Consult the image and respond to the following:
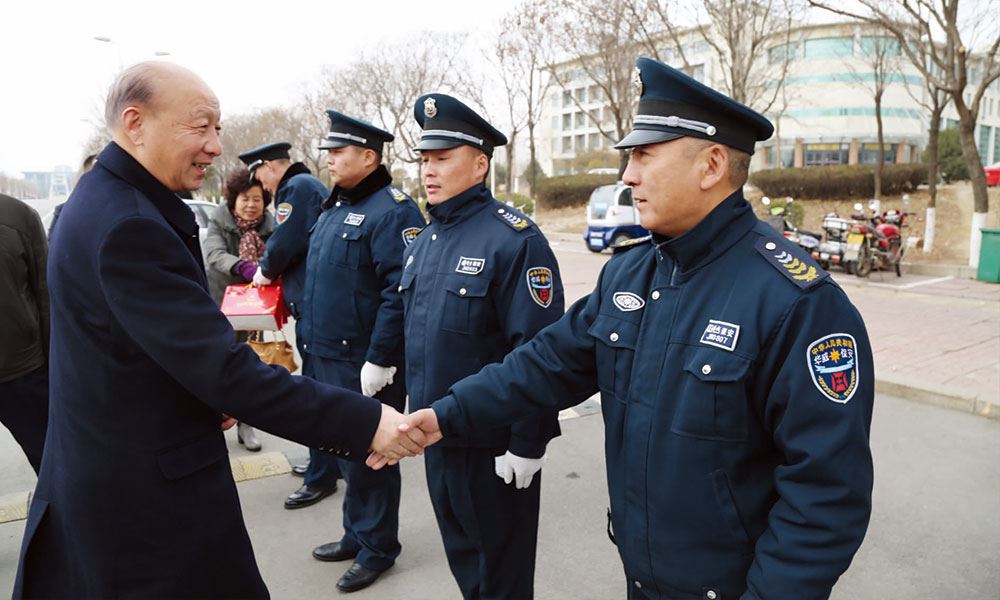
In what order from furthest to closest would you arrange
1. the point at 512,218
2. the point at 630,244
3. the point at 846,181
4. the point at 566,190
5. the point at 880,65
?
1. the point at 566,190
2. the point at 880,65
3. the point at 846,181
4. the point at 512,218
5. the point at 630,244

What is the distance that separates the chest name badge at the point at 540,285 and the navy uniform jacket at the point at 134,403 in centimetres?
106

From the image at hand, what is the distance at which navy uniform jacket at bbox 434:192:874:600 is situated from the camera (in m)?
1.42

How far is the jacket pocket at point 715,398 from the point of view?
1.50 metres

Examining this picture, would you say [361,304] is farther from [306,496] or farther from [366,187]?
[306,496]

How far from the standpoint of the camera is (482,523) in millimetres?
2584

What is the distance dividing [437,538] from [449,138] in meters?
2.04

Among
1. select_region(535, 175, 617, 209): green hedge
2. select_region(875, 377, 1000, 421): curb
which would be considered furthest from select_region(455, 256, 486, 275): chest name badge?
select_region(535, 175, 617, 209): green hedge

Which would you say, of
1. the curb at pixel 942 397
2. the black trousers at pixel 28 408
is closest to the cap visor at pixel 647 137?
the black trousers at pixel 28 408

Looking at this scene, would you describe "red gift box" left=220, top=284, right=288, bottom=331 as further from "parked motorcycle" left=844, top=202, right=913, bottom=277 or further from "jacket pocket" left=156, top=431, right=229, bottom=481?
"parked motorcycle" left=844, top=202, right=913, bottom=277

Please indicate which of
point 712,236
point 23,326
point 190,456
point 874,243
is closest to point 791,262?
point 712,236

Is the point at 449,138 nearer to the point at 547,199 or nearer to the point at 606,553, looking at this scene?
the point at 606,553

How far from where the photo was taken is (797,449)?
1423 millimetres

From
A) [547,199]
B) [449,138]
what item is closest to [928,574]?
[449,138]

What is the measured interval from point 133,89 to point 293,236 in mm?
2324
